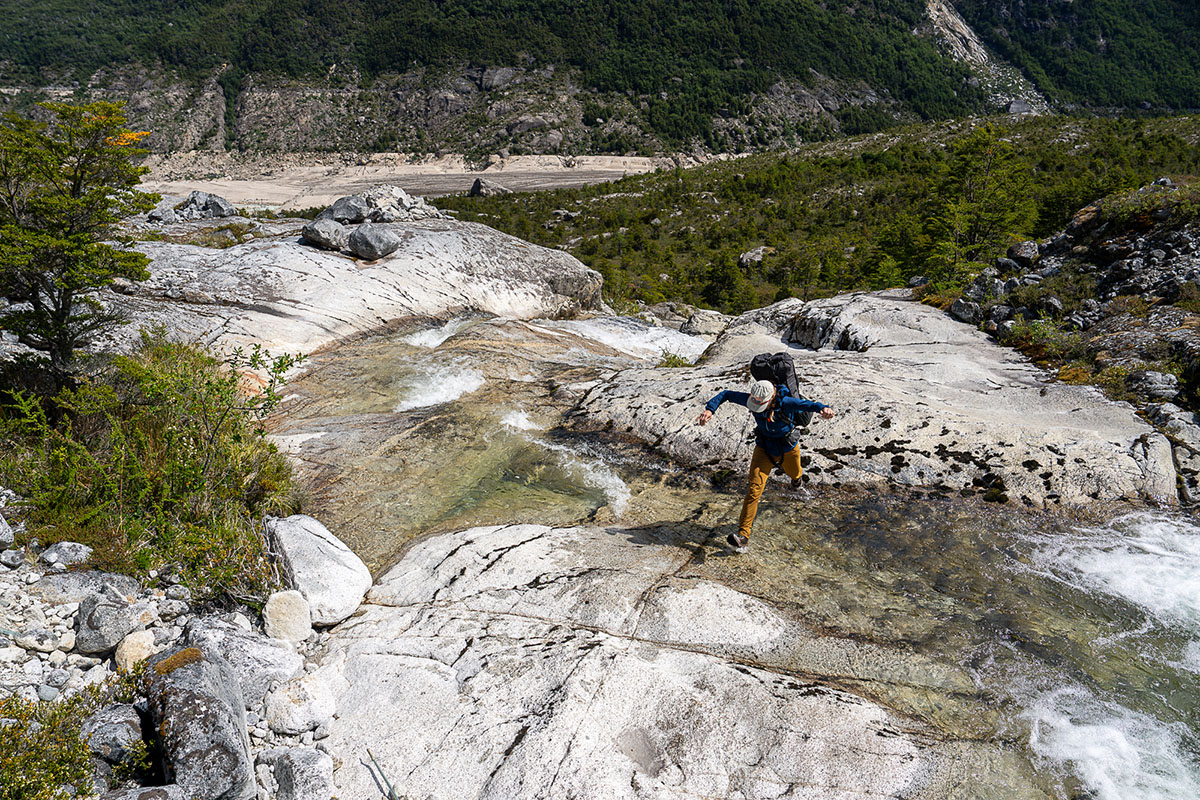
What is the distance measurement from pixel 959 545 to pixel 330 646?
7.56m

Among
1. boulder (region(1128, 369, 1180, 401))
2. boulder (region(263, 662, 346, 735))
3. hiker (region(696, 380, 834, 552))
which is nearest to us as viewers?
boulder (region(263, 662, 346, 735))

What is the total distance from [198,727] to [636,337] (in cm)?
1789

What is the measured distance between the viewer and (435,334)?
17375mm

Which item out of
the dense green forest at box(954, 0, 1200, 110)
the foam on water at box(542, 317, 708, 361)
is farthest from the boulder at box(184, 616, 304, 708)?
the dense green forest at box(954, 0, 1200, 110)

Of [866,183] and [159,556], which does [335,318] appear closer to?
[159,556]

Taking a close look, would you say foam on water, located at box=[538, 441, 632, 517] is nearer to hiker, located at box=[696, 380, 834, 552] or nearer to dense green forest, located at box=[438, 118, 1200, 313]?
hiker, located at box=[696, 380, 834, 552]

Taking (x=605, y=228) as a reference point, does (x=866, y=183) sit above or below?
above

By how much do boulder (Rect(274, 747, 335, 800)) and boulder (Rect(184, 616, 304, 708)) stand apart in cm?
73

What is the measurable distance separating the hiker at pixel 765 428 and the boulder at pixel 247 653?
4978mm

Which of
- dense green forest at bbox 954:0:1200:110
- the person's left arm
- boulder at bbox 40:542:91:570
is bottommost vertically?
boulder at bbox 40:542:91:570

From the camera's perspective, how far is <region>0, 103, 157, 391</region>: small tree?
7.50 m

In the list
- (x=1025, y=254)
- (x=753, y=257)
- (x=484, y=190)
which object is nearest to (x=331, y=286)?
(x=1025, y=254)

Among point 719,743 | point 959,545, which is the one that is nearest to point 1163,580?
point 959,545

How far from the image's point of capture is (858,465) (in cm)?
882
